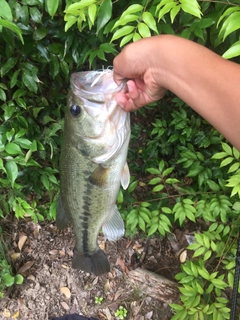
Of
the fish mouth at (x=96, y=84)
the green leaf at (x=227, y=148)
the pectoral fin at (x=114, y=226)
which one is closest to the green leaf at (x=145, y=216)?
the pectoral fin at (x=114, y=226)

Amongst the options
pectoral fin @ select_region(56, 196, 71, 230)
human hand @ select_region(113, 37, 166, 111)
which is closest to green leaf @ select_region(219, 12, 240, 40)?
human hand @ select_region(113, 37, 166, 111)

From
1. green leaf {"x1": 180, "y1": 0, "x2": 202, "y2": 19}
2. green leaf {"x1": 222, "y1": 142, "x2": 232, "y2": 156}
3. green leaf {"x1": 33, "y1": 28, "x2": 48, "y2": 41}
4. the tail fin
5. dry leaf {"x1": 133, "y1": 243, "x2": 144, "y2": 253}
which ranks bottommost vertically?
dry leaf {"x1": 133, "y1": 243, "x2": 144, "y2": 253}

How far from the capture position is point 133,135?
124 inches

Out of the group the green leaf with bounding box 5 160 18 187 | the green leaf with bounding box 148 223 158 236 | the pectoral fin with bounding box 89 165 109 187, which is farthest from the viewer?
the green leaf with bounding box 148 223 158 236

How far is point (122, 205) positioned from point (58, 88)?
1148 millimetres

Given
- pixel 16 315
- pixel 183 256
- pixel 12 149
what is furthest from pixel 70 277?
pixel 12 149

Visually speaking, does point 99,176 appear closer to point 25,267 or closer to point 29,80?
point 29,80

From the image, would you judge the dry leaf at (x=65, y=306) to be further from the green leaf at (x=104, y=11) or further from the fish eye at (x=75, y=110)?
the green leaf at (x=104, y=11)

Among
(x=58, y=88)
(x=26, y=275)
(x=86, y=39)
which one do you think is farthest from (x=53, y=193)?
(x=86, y=39)

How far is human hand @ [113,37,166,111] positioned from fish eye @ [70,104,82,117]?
0.22 meters

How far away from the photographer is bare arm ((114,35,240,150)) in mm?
1075

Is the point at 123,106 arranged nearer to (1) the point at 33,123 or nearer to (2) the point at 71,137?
(2) the point at 71,137

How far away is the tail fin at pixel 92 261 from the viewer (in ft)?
7.52

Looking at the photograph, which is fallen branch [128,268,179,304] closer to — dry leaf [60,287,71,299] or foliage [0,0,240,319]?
foliage [0,0,240,319]
